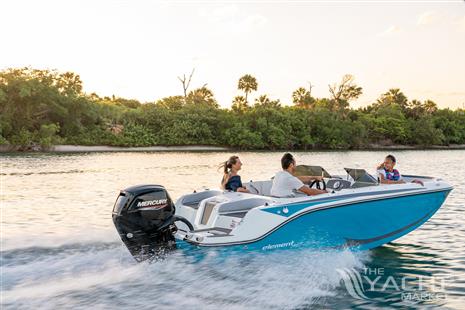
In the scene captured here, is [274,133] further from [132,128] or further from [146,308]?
[146,308]

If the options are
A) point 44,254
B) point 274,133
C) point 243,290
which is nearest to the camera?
point 243,290

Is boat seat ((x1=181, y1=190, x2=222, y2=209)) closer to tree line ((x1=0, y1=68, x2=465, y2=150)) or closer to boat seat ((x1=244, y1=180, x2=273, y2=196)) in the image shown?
boat seat ((x1=244, y1=180, x2=273, y2=196))

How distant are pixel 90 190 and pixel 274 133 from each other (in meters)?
60.4

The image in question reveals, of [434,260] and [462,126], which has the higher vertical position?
[462,126]

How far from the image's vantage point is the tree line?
196 ft

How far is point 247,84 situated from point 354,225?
87.1m

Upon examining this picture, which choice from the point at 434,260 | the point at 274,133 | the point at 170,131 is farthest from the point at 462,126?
the point at 434,260

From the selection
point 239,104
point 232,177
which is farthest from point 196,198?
point 239,104

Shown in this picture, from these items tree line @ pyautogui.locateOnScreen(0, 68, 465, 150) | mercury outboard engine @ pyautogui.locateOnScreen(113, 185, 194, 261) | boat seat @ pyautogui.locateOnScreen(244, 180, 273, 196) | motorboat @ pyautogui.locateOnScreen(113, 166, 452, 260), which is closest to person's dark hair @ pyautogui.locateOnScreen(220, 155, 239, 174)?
motorboat @ pyautogui.locateOnScreen(113, 166, 452, 260)

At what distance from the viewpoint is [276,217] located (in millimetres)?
7730

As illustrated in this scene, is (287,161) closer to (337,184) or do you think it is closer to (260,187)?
(260,187)

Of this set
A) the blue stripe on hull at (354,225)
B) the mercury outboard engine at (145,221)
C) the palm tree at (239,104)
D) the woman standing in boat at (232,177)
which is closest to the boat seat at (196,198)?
the woman standing in boat at (232,177)

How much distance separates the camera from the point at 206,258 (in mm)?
7715

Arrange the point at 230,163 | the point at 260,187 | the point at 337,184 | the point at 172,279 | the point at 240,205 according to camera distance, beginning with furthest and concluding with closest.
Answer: the point at 260,187, the point at 337,184, the point at 230,163, the point at 240,205, the point at 172,279
